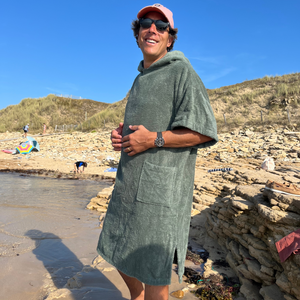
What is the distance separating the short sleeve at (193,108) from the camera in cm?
126

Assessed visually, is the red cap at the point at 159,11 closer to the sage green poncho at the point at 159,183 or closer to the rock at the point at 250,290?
the sage green poncho at the point at 159,183

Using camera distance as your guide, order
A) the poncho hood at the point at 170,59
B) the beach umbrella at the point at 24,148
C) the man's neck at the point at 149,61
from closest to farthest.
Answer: the poncho hood at the point at 170,59 < the man's neck at the point at 149,61 < the beach umbrella at the point at 24,148

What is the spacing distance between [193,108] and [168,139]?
0.20 metres

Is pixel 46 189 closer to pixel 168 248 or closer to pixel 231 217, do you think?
pixel 231 217

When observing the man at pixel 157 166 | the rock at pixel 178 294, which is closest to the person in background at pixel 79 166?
the rock at pixel 178 294

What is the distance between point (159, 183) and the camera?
1283 millimetres

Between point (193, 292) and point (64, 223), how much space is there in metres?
2.68

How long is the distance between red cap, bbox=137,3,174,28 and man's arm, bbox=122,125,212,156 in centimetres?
67

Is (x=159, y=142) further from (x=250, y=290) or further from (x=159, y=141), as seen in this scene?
(x=250, y=290)

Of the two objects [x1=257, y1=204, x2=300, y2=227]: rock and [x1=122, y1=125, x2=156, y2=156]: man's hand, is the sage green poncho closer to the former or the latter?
[x1=122, y1=125, x2=156, y2=156]: man's hand

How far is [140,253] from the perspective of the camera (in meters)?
1.30

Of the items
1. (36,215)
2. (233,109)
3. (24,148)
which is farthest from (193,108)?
(233,109)

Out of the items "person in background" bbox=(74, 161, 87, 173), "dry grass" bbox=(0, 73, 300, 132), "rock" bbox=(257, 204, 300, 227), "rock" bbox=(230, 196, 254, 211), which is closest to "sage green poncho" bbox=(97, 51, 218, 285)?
"rock" bbox=(257, 204, 300, 227)

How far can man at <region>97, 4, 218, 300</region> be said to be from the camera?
127 centimetres
